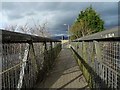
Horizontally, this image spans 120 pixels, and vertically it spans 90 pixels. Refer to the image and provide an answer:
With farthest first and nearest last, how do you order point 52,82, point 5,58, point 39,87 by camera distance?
point 52,82 < point 39,87 < point 5,58

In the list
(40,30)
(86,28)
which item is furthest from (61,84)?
(86,28)

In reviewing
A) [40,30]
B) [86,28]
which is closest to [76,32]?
[86,28]

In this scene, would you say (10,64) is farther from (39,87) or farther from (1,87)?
(39,87)

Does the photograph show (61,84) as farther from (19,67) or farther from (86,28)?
(86,28)

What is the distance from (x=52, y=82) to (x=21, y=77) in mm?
3858

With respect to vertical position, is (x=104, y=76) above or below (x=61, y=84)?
above

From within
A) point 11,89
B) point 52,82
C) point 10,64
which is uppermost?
point 10,64

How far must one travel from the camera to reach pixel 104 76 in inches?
229

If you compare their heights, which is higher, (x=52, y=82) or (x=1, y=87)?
(x=1, y=87)

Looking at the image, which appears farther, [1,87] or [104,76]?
[104,76]

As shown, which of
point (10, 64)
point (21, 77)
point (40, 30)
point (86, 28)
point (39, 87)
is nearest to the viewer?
point (10, 64)

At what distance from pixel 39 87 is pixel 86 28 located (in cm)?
4034

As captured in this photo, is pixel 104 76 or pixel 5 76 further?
pixel 104 76

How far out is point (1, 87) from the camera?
4.66 m
